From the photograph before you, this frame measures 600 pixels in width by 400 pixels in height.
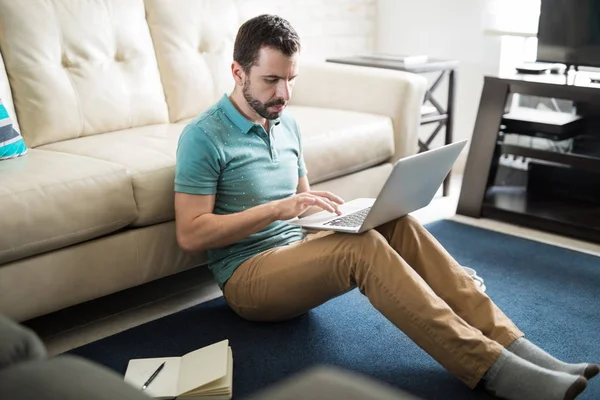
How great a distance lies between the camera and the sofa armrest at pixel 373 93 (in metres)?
2.95

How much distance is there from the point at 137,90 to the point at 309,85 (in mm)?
775

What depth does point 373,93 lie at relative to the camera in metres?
3.00

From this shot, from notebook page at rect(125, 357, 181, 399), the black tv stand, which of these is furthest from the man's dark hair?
the black tv stand

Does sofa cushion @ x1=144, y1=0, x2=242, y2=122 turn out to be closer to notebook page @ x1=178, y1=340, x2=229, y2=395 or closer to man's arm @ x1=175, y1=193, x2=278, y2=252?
man's arm @ x1=175, y1=193, x2=278, y2=252

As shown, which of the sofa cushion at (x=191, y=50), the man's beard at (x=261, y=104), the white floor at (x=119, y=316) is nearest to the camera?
the man's beard at (x=261, y=104)

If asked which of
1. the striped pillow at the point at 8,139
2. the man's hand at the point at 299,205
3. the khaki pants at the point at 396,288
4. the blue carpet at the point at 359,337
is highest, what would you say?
the striped pillow at the point at 8,139

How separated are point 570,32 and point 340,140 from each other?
1.06 meters

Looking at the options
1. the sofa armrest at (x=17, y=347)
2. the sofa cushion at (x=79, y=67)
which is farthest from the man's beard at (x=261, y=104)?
the sofa armrest at (x=17, y=347)

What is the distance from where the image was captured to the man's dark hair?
6.35 feet

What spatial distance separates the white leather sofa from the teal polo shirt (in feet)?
0.74

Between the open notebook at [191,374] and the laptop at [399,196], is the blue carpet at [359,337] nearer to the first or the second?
the open notebook at [191,374]

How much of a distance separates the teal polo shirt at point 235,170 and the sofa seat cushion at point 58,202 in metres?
0.21

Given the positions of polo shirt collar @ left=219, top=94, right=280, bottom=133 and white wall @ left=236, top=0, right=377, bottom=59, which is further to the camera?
white wall @ left=236, top=0, right=377, bottom=59

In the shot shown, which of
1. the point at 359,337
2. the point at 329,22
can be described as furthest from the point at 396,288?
the point at 329,22
